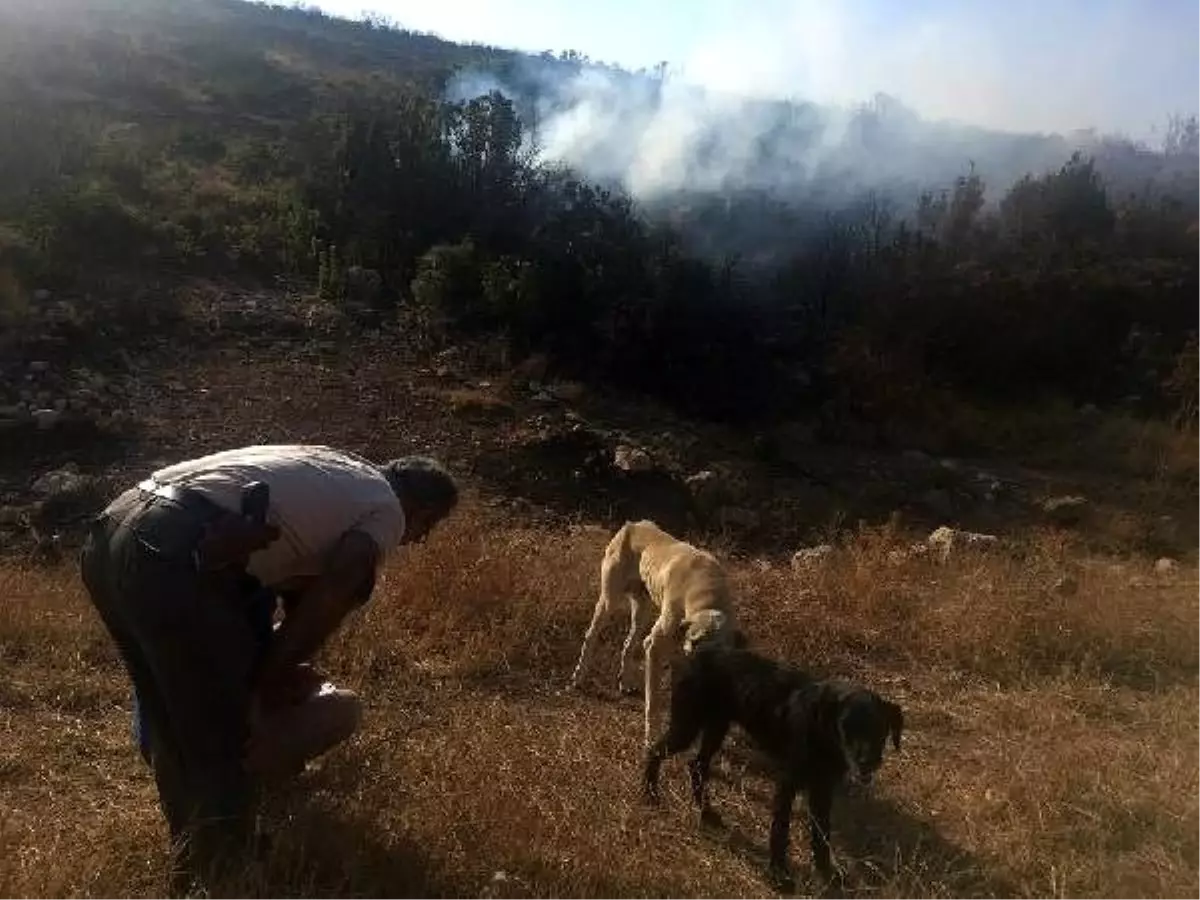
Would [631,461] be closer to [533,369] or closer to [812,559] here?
[533,369]

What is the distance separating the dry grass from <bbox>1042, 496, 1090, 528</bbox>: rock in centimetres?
431

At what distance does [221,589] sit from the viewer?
2777mm

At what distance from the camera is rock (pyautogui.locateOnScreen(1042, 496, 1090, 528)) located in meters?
10.7

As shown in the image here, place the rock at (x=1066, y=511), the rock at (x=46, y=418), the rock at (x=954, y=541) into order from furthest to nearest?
the rock at (x=1066, y=511), the rock at (x=46, y=418), the rock at (x=954, y=541)

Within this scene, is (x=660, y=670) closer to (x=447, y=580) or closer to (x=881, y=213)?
(x=447, y=580)

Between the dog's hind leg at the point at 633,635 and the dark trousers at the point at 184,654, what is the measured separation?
2325mm

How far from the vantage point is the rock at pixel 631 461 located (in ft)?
34.1

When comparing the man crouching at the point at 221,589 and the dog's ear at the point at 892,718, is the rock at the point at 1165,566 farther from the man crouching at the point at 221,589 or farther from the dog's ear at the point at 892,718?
the man crouching at the point at 221,589

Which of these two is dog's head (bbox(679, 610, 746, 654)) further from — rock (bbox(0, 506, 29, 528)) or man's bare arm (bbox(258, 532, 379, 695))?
rock (bbox(0, 506, 29, 528))

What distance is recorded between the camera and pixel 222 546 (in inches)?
106

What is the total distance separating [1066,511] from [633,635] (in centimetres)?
717

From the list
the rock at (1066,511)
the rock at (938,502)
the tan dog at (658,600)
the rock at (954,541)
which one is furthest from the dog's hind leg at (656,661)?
the rock at (1066,511)

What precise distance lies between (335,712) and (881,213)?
68.2 ft

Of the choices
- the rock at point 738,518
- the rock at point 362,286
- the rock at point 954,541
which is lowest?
the rock at point 738,518
